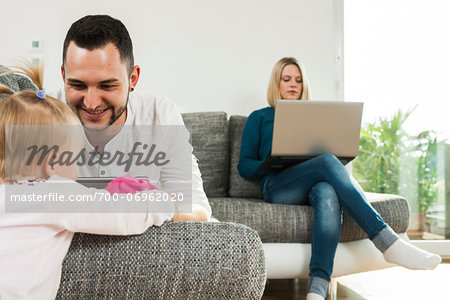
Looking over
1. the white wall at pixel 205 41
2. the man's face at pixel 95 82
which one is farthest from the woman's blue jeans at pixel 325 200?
the man's face at pixel 95 82

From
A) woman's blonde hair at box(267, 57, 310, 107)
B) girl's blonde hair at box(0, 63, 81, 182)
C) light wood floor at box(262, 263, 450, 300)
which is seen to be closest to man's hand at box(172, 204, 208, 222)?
girl's blonde hair at box(0, 63, 81, 182)

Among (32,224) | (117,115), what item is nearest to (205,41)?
(117,115)

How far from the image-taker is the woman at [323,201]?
1610 mm

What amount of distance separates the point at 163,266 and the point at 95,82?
17.9 inches

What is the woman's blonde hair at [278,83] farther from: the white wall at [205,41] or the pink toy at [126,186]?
the pink toy at [126,186]

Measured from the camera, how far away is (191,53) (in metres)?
2.72

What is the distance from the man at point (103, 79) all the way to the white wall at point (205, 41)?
1702 mm

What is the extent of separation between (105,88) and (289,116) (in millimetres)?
1065

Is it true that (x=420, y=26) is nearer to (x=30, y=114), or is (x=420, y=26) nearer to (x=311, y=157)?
(x=311, y=157)

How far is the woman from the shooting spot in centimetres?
161

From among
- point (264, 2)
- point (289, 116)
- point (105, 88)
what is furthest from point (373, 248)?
point (264, 2)

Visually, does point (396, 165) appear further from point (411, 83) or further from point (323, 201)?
point (323, 201)

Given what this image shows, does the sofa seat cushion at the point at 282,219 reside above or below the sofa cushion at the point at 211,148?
below

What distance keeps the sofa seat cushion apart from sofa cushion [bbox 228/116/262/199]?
42cm
